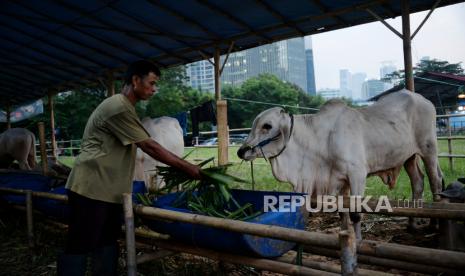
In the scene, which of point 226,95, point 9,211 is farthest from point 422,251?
point 226,95

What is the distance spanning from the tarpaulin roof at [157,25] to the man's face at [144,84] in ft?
8.62

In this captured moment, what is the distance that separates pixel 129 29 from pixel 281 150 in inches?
136

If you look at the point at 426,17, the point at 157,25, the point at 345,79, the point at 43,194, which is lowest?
the point at 43,194

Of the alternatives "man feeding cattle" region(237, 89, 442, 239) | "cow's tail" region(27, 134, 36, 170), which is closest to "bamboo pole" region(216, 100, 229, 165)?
"man feeding cattle" region(237, 89, 442, 239)

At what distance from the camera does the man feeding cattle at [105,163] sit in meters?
2.40

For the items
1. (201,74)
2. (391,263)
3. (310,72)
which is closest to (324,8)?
(391,263)

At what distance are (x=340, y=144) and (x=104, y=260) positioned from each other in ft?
7.99

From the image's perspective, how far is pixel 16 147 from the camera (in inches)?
298

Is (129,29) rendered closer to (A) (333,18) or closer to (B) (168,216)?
(A) (333,18)

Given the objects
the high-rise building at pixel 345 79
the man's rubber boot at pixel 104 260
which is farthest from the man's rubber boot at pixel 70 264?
the high-rise building at pixel 345 79

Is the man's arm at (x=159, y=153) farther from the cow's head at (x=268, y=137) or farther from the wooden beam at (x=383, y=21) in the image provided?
the wooden beam at (x=383, y=21)

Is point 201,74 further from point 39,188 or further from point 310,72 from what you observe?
point 39,188

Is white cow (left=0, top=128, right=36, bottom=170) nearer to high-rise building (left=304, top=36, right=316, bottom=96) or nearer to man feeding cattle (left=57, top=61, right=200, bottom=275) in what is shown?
man feeding cattle (left=57, top=61, right=200, bottom=275)

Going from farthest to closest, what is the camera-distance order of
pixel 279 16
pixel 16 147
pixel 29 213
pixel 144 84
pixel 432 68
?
pixel 432 68 < pixel 16 147 < pixel 279 16 < pixel 29 213 < pixel 144 84
